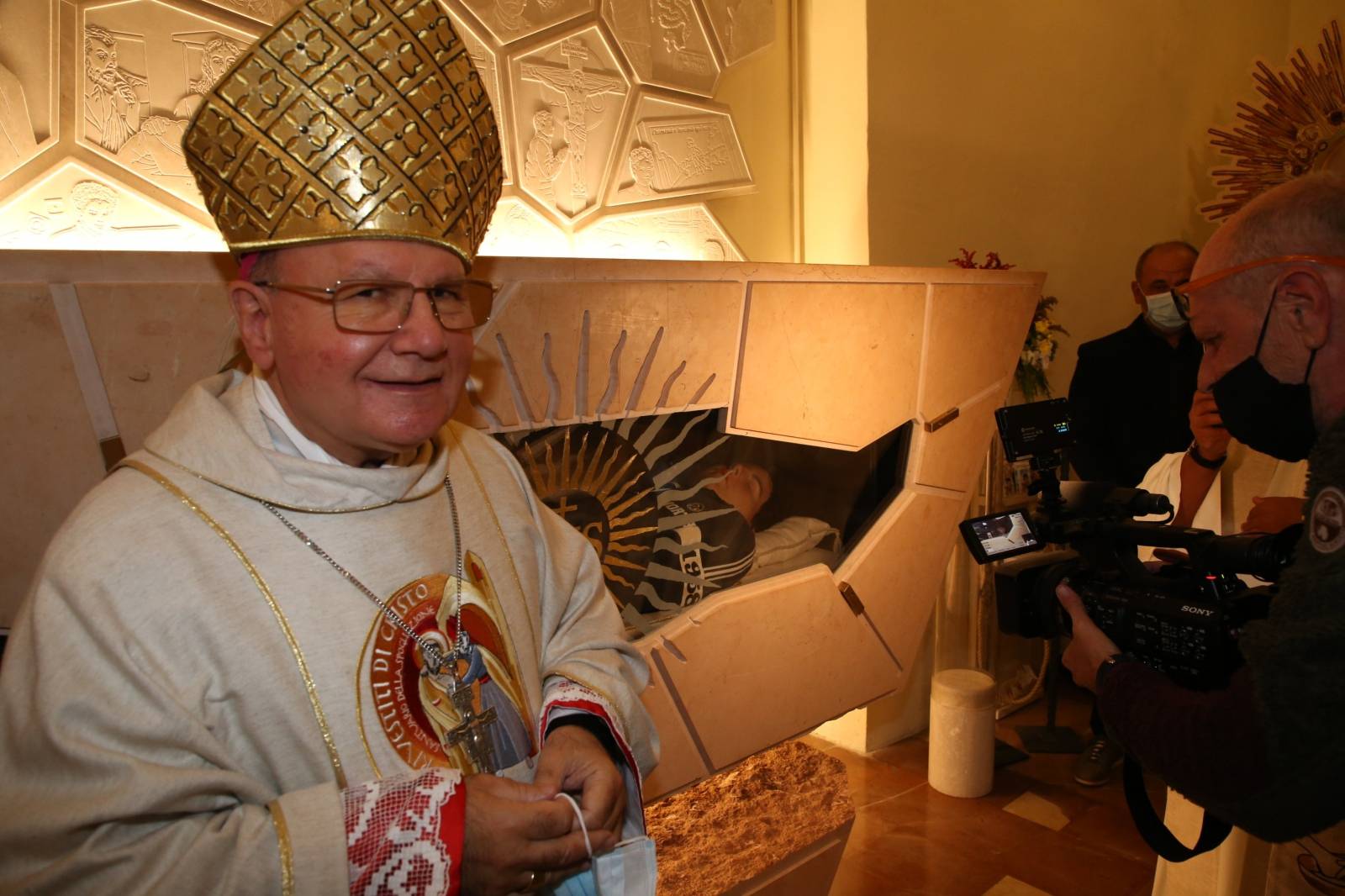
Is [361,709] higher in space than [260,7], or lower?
lower

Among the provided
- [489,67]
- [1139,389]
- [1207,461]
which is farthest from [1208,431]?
[489,67]

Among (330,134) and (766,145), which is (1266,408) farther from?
(766,145)

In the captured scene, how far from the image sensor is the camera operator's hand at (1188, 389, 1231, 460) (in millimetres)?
2734

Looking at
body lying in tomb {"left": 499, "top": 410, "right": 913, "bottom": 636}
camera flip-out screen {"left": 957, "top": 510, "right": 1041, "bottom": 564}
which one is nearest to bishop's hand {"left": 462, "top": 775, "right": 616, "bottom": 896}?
camera flip-out screen {"left": 957, "top": 510, "right": 1041, "bottom": 564}

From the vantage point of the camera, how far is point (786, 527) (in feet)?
9.66

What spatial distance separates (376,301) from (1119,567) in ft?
5.16

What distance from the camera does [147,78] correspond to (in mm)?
1954

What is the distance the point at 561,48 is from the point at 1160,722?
7.72 feet

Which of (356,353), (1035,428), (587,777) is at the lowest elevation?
(587,777)

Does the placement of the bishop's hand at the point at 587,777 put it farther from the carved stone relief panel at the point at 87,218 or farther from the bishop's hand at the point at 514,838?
the carved stone relief panel at the point at 87,218

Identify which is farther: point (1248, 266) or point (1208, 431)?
point (1208, 431)

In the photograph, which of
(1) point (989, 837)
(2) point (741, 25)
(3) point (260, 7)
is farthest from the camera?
(1) point (989, 837)

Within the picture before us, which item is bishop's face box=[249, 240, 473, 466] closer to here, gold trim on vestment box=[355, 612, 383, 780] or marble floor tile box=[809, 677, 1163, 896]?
gold trim on vestment box=[355, 612, 383, 780]

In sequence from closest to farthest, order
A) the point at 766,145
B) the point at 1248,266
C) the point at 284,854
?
the point at 284,854 → the point at 1248,266 → the point at 766,145
